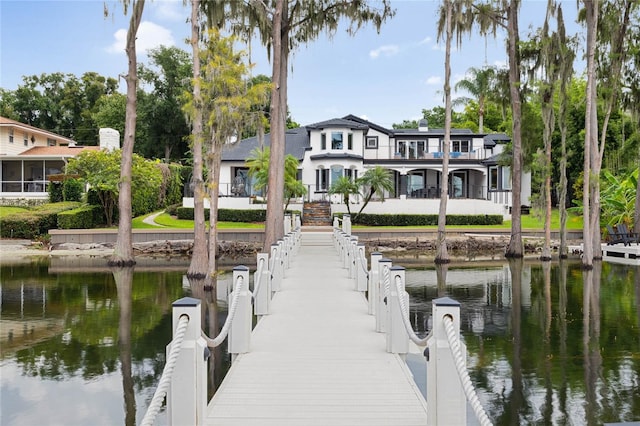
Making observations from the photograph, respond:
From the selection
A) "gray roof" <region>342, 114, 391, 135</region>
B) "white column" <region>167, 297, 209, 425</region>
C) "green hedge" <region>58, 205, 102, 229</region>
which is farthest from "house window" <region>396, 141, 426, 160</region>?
"white column" <region>167, 297, 209, 425</region>

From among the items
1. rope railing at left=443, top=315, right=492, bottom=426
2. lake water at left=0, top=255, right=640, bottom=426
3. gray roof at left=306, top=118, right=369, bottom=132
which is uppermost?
gray roof at left=306, top=118, right=369, bottom=132

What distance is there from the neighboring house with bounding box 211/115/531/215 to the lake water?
69.6ft

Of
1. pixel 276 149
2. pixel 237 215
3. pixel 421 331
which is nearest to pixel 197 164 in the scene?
pixel 276 149

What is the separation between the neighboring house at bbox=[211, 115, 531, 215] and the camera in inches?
1580

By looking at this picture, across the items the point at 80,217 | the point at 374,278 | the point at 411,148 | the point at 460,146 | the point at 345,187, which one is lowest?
the point at 374,278

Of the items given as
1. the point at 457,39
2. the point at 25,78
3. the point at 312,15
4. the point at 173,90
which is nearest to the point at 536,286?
the point at 457,39

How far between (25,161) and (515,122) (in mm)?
35084

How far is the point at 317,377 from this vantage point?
6.53m

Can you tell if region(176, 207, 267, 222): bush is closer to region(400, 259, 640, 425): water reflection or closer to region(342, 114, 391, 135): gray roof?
region(342, 114, 391, 135): gray roof

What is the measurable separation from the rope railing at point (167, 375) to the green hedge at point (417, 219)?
32188mm

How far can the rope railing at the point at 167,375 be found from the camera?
345 centimetres

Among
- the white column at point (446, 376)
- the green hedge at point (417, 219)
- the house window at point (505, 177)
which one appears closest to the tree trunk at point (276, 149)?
the green hedge at point (417, 219)

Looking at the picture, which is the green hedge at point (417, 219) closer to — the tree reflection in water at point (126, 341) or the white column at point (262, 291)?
the tree reflection in water at point (126, 341)

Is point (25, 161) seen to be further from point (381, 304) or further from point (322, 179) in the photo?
point (381, 304)
